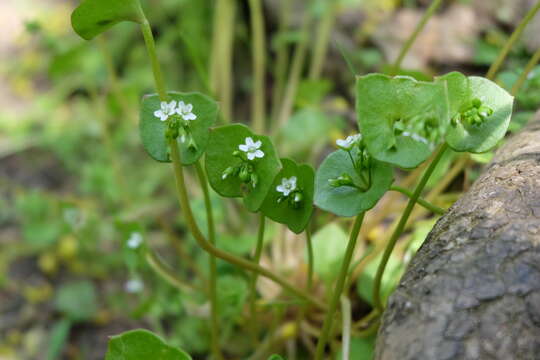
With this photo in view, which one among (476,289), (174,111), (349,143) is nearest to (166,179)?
(174,111)

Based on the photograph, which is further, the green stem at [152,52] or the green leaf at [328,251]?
the green leaf at [328,251]

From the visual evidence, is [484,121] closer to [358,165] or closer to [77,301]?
[358,165]

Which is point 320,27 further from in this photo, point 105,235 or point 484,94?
point 484,94

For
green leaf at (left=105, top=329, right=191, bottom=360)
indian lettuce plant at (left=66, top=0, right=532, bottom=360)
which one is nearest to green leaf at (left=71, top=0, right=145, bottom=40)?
indian lettuce plant at (left=66, top=0, right=532, bottom=360)

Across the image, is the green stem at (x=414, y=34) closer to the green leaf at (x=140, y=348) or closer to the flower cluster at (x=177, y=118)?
the flower cluster at (x=177, y=118)

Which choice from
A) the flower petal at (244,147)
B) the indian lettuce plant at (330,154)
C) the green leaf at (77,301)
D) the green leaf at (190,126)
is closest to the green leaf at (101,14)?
the indian lettuce plant at (330,154)

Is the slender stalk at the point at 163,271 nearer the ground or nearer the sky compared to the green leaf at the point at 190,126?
nearer the ground
